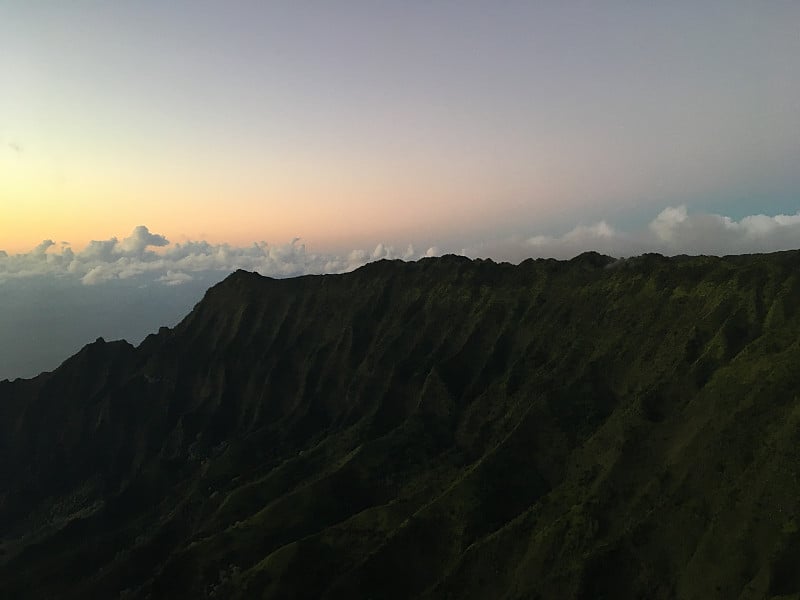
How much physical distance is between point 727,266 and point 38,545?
653 ft

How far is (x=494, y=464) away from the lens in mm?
111938

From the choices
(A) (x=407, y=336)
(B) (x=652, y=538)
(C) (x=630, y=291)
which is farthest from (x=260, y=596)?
(C) (x=630, y=291)

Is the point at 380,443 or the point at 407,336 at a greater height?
the point at 407,336

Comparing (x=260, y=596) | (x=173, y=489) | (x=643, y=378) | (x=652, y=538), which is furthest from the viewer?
(x=173, y=489)

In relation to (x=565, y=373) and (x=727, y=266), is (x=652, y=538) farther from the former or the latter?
(x=727, y=266)

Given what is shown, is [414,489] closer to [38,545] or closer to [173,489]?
[173,489]

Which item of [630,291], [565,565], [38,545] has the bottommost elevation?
[38,545]

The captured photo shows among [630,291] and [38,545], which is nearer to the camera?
[630,291]

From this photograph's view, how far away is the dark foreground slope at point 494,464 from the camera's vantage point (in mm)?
82188

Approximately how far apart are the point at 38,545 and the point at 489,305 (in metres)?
150

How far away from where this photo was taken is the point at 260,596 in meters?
101

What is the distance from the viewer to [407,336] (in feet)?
587

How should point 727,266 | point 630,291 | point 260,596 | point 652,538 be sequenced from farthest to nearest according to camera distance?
point 630,291
point 727,266
point 260,596
point 652,538

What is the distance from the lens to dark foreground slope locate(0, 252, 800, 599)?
82.2 meters
